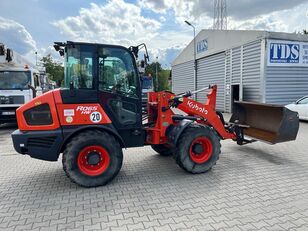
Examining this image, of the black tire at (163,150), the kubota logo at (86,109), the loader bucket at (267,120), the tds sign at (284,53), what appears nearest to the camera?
the kubota logo at (86,109)

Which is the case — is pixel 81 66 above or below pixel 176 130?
above

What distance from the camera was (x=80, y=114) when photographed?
14.1 ft

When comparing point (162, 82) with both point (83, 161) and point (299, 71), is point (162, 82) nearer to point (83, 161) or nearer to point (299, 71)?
point (299, 71)

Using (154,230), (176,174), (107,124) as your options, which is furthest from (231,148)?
(154,230)

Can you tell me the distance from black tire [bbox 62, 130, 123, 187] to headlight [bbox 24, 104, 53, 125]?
57 cm

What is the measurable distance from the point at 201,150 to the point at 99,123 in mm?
2032

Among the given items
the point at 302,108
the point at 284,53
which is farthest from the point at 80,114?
the point at 284,53

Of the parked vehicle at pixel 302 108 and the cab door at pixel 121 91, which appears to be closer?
the cab door at pixel 121 91

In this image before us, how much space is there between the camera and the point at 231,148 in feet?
22.8

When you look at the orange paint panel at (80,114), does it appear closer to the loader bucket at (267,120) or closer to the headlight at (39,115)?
the headlight at (39,115)

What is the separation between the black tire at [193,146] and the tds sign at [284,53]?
894cm

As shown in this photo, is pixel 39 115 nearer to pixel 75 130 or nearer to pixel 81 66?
pixel 75 130

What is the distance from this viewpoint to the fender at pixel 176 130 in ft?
15.7

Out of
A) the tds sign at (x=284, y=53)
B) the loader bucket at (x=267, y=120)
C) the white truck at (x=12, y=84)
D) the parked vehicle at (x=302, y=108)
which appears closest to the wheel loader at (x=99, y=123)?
the loader bucket at (x=267, y=120)
